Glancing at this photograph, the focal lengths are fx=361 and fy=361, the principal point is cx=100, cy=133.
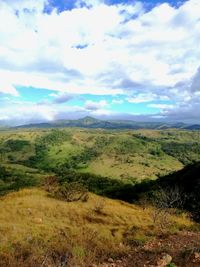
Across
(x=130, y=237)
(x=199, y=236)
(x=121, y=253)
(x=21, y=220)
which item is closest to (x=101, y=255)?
(x=121, y=253)

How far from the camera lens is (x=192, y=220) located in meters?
32.9

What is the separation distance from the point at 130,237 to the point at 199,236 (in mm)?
4177

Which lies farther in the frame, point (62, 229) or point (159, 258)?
point (62, 229)

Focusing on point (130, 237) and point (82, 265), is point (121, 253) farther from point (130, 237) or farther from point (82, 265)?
point (130, 237)

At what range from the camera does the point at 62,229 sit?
24906 millimetres

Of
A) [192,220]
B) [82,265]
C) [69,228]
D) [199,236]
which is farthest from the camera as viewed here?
[192,220]

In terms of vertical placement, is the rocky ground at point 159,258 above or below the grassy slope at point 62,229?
above

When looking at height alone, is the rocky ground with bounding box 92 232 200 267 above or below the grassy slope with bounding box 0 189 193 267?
above

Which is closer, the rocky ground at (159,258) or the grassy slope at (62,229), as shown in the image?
the rocky ground at (159,258)

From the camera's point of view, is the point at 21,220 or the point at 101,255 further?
the point at 21,220

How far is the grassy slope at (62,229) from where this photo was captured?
1580 cm

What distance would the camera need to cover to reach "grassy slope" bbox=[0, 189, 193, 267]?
15.8m

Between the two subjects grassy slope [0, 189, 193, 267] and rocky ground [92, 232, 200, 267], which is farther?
grassy slope [0, 189, 193, 267]

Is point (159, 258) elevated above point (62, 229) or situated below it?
above
